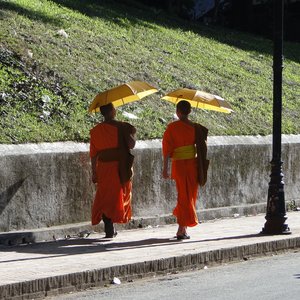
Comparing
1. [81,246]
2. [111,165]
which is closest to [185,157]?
[111,165]

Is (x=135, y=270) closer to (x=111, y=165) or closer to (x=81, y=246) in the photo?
(x=81, y=246)

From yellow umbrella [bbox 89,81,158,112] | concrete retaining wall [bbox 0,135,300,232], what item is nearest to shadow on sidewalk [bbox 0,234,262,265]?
concrete retaining wall [bbox 0,135,300,232]

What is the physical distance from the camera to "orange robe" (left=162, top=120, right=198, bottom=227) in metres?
12.7

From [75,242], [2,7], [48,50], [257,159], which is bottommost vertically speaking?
[75,242]

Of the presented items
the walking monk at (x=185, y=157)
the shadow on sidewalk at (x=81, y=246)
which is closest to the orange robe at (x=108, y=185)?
the shadow on sidewalk at (x=81, y=246)

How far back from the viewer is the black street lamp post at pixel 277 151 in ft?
44.3

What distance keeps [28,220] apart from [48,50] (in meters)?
4.91

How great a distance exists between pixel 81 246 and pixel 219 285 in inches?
96.3

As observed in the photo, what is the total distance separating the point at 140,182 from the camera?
14023 mm

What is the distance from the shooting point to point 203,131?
12727 mm

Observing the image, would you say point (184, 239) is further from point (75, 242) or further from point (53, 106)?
point (53, 106)

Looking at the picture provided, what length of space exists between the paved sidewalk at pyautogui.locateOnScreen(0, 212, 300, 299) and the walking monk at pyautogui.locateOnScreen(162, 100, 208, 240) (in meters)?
0.39

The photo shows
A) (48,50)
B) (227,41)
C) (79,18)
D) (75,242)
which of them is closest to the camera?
(75,242)

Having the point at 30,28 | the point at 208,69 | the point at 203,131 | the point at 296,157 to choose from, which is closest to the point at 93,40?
the point at 30,28
